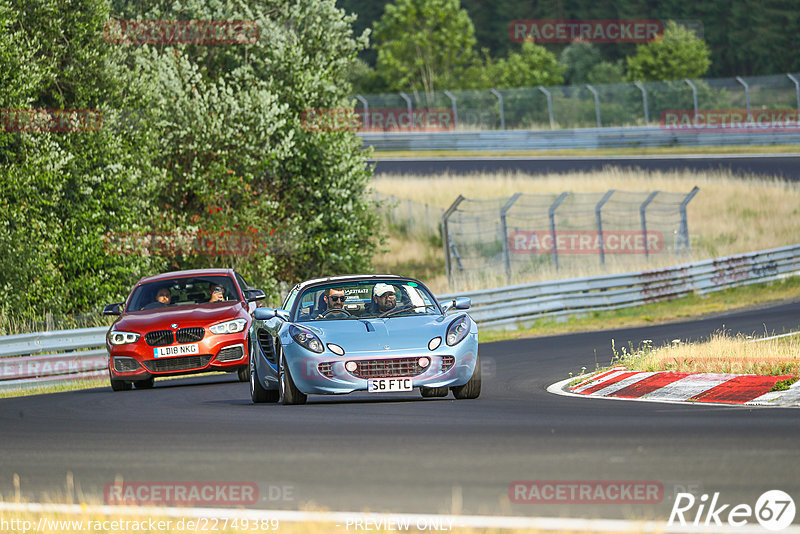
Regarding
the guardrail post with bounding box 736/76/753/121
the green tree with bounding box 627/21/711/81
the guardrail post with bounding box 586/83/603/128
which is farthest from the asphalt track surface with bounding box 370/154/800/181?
the green tree with bounding box 627/21/711/81

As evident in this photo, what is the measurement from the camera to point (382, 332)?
11797 mm

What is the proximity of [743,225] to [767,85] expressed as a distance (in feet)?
38.6

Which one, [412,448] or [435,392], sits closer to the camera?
[412,448]

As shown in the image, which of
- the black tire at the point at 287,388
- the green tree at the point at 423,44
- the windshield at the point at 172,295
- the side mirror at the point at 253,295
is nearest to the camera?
the black tire at the point at 287,388

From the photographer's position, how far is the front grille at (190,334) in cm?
1587

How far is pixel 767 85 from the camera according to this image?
1944 inches

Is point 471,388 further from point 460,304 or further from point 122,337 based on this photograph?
point 122,337

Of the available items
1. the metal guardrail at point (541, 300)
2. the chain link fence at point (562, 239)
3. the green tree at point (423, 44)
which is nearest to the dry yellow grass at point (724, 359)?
the metal guardrail at point (541, 300)

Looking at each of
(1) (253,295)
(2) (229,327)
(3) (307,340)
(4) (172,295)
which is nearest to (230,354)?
(2) (229,327)

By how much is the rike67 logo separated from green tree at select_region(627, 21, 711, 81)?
216ft

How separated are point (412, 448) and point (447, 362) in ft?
11.2

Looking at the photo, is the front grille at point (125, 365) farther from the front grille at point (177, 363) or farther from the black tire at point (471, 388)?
the black tire at point (471, 388)

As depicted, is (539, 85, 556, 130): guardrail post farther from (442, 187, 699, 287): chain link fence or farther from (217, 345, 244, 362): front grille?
(217, 345, 244, 362): front grille

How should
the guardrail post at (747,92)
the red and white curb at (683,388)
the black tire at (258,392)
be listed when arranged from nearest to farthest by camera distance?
the red and white curb at (683,388)
the black tire at (258,392)
the guardrail post at (747,92)
